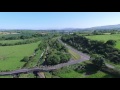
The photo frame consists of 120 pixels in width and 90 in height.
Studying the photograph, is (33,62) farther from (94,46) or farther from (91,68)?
(94,46)

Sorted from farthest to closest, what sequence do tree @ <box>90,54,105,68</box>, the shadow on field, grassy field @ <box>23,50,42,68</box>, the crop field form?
the crop field
grassy field @ <box>23,50,42,68</box>
tree @ <box>90,54,105,68</box>
the shadow on field

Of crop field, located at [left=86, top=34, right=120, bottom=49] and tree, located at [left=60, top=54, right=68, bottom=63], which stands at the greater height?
crop field, located at [left=86, top=34, right=120, bottom=49]

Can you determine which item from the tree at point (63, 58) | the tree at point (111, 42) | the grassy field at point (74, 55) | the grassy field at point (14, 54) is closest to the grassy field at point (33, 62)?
the grassy field at point (14, 54)

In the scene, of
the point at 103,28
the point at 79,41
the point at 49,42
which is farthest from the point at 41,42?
the point at 103,28

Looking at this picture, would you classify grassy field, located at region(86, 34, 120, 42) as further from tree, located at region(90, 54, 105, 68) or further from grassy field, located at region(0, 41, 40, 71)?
grassy field, located at region(0, 41, 40, 71)

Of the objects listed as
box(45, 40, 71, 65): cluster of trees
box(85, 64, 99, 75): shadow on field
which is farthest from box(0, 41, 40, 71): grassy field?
box(85, 64, 99, 75): shadow on field

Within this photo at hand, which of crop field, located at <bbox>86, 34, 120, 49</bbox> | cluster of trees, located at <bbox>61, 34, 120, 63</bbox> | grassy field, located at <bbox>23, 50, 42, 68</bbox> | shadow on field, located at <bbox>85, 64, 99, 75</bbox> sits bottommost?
shadow on field, located at <bbox>85, 64, 99, 75</bbox>

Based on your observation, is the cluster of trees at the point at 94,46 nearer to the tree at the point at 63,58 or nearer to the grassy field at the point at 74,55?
the grassy field at the point at 74,55
